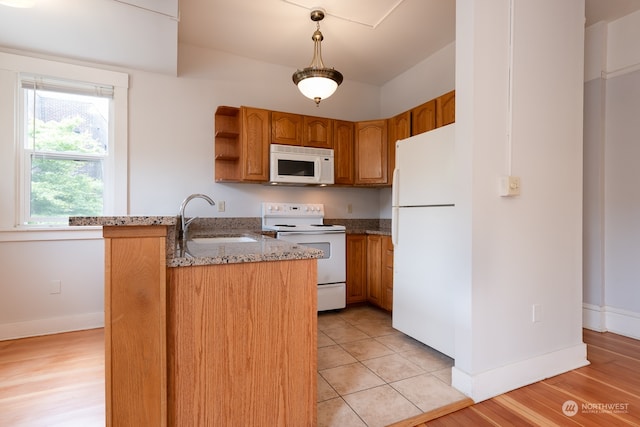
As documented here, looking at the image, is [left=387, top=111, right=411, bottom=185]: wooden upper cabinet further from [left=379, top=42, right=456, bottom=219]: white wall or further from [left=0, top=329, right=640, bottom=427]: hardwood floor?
[left=0, top=329, right=640, bottom=427]: hardwood floor

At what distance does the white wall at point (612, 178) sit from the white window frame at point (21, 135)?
4391mm

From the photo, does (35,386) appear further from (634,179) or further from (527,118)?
(634,179)

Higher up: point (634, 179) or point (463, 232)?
point (634, 179)

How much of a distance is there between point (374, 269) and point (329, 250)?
22.3 inches

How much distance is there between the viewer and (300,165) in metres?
3.38

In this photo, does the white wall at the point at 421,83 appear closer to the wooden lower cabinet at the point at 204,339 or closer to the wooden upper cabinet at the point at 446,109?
the wooden upper cabinet at the point at 446,109

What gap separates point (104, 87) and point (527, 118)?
3.52 meters

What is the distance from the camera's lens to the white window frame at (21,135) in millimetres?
2607

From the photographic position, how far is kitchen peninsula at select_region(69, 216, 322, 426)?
109 centimetres

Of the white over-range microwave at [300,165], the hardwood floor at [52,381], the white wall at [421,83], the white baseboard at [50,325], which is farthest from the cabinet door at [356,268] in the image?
the white baseboard at [50,325]

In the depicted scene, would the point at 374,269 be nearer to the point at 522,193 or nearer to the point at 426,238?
the point at 426,238

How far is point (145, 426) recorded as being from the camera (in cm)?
111

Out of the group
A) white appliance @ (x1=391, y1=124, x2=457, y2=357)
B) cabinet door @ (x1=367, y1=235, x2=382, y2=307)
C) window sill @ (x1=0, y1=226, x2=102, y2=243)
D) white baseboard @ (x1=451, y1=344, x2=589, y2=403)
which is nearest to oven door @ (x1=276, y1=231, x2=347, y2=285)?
cabinet door @ (x1=367, y1=235, x2=382, y2=307)

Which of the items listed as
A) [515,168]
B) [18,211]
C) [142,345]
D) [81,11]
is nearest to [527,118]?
[515,168]
